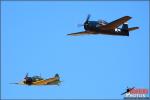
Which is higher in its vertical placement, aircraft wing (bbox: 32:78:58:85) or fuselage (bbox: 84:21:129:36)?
fuselage (bbox: 84:21:129:36)

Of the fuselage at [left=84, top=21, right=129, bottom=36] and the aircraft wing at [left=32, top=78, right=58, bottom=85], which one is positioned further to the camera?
the aircraft wing at [left=32, top=78, right=58, bottom=85]


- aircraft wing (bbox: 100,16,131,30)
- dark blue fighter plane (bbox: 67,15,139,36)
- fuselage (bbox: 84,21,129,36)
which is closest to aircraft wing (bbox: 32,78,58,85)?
dark blue fighter plane (bbox: 67,15,139,36)

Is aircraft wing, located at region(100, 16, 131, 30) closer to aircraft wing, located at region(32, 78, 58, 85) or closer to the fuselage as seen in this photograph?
the fuselage

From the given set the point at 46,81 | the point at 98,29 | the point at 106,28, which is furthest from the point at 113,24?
the point at 46,81

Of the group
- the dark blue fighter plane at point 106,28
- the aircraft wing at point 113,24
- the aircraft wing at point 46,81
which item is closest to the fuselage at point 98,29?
the dark blue fighter plane at point 106,28

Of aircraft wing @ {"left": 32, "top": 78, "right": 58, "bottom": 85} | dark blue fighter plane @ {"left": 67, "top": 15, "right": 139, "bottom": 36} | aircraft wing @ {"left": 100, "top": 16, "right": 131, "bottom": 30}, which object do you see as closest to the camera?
aircraft wing @ {"left": 100, "top": 16, "right": 131, "bottom": 30}

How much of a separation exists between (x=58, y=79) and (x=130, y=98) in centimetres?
10778

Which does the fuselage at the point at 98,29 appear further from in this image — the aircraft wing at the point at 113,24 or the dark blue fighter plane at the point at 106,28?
the aircraft wing at the point at 113,24

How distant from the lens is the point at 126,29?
5625 centimetres

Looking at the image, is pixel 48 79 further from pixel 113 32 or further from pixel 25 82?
pixel 113 32

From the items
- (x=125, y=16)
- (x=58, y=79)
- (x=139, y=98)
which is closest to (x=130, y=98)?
(x=139, y=98)

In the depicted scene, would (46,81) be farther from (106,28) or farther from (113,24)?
(113,24)

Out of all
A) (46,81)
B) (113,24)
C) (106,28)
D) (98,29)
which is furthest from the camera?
(46,81)

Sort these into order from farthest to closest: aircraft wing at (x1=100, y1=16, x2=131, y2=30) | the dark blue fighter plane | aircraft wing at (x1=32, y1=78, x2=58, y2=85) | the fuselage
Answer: aircraft wing at (x1=32, y1=78, x2=58, y2=85), the fuselage, the dark blue fighter plane, aircraft wing at (x1=100, y1=16, x2=131, y2=30)
